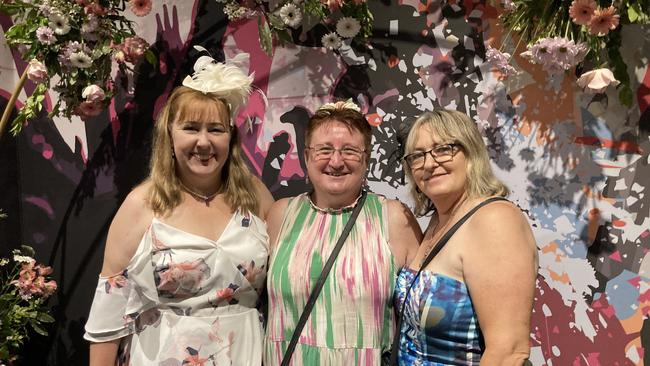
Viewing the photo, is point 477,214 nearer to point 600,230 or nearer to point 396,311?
point 396,311

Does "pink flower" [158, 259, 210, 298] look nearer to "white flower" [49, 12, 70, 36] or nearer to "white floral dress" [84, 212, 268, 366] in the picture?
"white floral dress" [84, 212, 268, 366]

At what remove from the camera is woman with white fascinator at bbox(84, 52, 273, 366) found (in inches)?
73.2

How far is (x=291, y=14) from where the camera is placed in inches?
92.3

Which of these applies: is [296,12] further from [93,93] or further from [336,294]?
[336,294]

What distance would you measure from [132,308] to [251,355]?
17.5 inches

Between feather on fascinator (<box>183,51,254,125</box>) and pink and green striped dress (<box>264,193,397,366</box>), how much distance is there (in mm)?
529

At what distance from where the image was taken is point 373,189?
2.57 metres

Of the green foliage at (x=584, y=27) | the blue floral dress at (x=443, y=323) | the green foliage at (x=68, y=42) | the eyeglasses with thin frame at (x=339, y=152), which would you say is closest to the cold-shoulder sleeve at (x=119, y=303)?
the eyeglasses with thin frame at (x=339, y=152)

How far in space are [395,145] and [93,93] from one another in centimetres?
131

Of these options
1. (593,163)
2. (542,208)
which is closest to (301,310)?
(542,208)

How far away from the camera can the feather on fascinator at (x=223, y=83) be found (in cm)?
191

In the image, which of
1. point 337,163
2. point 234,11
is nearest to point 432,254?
point 337,163

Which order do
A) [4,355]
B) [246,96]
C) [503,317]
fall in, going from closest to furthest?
[503,317], [246,96], [4,355]

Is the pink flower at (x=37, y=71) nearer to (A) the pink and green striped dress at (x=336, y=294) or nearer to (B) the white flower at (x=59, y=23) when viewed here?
(B) the white flower at (x=59, y=23)
